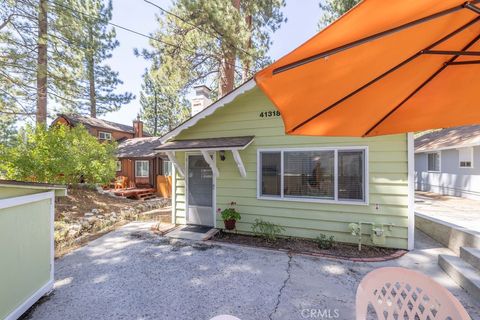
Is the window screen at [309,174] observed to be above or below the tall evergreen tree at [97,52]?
below

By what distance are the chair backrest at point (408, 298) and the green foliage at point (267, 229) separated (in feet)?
11.5

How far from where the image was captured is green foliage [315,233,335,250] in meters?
4.71

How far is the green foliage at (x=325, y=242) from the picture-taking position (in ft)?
15.4

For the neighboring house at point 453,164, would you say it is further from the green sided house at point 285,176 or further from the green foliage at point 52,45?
the green foliage at point 52,45

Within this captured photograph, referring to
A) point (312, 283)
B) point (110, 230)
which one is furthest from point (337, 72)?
point (110, 230)

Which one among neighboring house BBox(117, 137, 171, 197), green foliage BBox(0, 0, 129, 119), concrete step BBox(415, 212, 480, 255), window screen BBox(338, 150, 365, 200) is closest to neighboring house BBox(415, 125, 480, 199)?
concrete step BBox(415, 212, 480, 255)

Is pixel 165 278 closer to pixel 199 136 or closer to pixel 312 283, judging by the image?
pixel 312 283

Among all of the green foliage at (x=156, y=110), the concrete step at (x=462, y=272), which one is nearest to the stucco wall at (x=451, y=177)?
the concrete step at (x=462, y=272)

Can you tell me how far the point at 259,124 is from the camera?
5.50 meters

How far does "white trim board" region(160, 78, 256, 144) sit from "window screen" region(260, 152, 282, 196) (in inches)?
63.3

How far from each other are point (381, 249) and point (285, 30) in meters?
11.0

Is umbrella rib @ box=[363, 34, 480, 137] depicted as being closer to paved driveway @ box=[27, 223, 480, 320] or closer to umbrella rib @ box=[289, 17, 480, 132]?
umbrella rib @ box=[289, 17, 480, 132]

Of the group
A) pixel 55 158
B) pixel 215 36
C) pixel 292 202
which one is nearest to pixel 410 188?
pixel 292 202

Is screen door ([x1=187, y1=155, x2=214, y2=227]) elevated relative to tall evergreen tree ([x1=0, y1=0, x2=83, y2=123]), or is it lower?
lower
